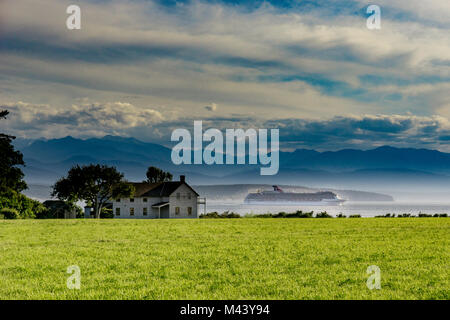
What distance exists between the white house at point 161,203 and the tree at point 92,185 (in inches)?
329

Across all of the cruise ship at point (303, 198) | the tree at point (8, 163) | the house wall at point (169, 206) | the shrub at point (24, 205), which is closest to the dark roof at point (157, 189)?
the house wall at point (169, 206)

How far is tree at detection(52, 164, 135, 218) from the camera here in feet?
271

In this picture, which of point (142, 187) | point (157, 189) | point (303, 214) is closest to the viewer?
point (303, 214)

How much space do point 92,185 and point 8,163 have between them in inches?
1148

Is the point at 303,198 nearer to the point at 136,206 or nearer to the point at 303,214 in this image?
the point at 136,206

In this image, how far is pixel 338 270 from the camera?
49.1 ft

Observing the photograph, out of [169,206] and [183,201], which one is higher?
[183,201]

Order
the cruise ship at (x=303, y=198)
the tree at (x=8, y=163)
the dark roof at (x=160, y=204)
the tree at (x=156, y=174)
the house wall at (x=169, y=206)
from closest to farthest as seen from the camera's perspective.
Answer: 1. the tree at (x=8, y=163)
2. the dark roof at (x=160, y=204)
3. the house wall at (x=169, y=206)
4. the tree at (x=156, y=174)
5. the cruise ship at (x=303, y=198)

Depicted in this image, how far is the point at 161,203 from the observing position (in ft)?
310

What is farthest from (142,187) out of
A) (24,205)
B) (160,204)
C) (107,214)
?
(24,205)

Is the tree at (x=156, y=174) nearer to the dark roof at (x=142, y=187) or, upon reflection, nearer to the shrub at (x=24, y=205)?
the dark roof at (x=142, y=187)

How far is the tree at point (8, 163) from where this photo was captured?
174 feet
